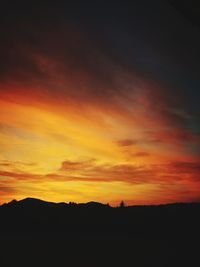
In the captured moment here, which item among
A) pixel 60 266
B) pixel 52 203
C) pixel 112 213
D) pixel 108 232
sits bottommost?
pixel 60 266

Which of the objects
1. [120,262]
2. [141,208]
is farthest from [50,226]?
[120,262]

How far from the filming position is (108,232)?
29.1 m

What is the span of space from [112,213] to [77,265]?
883 inches

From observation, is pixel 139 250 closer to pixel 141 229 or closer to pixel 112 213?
pixel 141 229

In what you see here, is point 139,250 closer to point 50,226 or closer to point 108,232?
point 108,232

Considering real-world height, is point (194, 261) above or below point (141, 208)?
below

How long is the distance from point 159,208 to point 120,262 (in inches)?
843

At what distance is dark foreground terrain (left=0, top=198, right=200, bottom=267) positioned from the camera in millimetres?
13016

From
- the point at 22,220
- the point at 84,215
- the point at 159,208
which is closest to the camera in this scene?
the point at 159,208

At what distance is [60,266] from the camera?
38.2 feet

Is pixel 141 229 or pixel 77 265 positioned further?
→ pixel 141 229

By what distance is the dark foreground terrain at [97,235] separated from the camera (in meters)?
13.0

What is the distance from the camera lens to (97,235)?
90.1ft

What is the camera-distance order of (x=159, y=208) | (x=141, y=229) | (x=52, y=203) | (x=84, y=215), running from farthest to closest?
(x=52, y=203) < (x=84, y=215) < (x=159, y=208) < (x=141, y=229)
